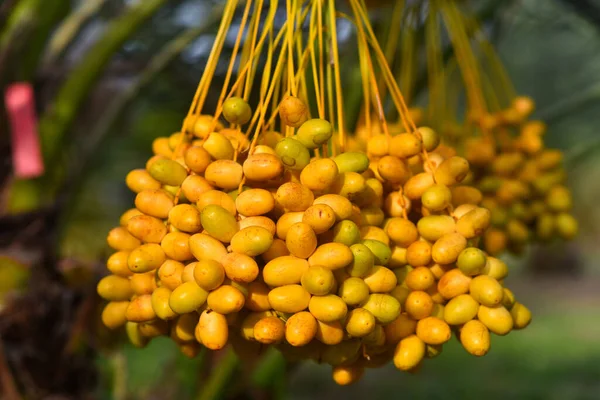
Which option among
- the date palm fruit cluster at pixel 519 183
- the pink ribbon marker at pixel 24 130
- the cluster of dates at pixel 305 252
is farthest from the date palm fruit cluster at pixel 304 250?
the pink ribbon marker at pixel 24 130

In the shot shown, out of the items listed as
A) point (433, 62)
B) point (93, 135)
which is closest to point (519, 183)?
point (433, 62)

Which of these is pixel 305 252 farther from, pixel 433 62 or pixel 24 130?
pixel 24 130

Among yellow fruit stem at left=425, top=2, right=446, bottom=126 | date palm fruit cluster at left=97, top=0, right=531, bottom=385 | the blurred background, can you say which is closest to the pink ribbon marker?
the blurred background

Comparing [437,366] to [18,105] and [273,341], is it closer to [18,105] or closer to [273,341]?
[18,105]

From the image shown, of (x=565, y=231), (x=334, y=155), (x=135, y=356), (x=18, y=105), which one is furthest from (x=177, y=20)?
(x=135, y=356)

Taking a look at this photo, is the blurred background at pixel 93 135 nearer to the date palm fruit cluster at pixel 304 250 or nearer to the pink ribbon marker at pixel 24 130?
the pink ribbon marker at pixel 24 130

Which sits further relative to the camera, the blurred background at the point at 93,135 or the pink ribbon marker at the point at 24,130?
the blurred background at the point at 93,135

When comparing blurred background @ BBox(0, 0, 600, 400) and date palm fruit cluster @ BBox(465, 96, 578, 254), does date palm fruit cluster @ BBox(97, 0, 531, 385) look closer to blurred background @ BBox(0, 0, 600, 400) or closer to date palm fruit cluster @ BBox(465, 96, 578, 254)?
date palm fruit cluster @ BBox(465, 96, 578, 254)

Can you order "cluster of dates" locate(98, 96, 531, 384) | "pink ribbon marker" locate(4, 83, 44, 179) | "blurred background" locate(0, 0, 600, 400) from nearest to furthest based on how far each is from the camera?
1. "cluster of dates" locate(98, 96, 531, 384)
2. "pink ribbon marker" locate(4, 83, 44, 179)
3. "blurred background" locate(0, 0, 600, 400)
